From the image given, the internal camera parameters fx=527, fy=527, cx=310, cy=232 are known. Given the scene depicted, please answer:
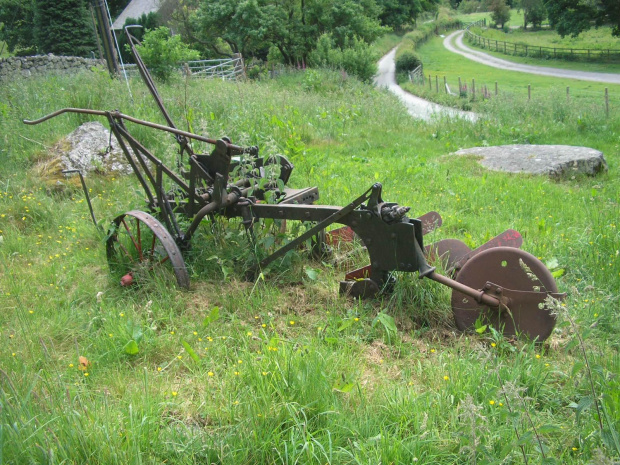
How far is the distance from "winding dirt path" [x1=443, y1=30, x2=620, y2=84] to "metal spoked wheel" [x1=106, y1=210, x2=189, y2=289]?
3251cm

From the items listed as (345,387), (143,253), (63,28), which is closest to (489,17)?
(63,28)

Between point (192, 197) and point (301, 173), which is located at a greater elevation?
point (192, 197)

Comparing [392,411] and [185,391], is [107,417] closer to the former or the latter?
[185,391]

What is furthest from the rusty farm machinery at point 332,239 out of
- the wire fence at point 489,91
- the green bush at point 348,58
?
the green bush at point 348,58

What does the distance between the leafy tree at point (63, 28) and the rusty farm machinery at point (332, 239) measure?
97.7ft

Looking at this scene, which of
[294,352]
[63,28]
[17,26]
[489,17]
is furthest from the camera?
[489,17]

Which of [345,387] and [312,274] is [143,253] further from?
[345,387]

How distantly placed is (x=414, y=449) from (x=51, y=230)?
5036 millimetres

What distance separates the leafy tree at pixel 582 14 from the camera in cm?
3638

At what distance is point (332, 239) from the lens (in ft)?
15.7

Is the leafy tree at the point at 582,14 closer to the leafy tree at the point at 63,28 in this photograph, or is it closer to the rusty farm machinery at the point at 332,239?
the leafy tree at the point at 63,28

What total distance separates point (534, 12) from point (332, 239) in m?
72.2

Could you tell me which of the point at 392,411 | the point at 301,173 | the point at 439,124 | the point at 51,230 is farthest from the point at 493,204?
the point at 439,124

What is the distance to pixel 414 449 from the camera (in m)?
2.34
